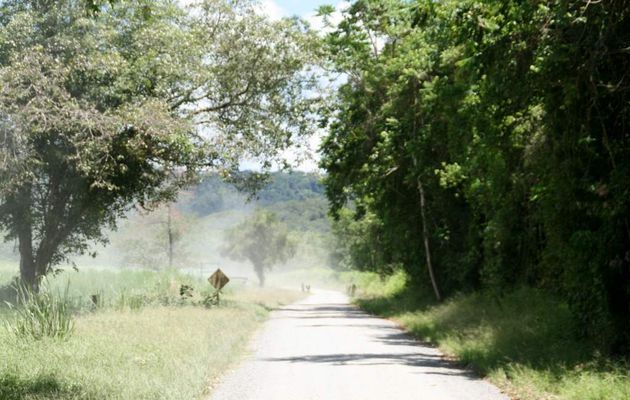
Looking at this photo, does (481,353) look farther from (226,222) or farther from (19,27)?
(226,222)

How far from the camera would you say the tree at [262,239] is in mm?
111562

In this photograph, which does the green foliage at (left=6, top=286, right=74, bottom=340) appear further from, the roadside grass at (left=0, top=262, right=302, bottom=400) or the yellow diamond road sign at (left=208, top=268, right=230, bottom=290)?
the yellow diamond road sign at (left=208, top=268, right=230, bottom=290)

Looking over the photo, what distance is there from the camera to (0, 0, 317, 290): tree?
23.1 meters

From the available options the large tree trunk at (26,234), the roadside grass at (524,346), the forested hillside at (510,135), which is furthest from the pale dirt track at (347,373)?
the large tree trunk at (26,234)

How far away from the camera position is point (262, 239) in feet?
368

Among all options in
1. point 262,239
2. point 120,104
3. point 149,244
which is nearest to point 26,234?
point 120,104

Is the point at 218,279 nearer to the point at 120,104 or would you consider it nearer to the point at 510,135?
the point at 120,104

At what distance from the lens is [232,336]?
64.4 ft

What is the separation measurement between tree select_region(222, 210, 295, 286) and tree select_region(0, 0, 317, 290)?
78.7 meters

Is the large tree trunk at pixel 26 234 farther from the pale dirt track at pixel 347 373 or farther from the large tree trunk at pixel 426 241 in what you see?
the large tree trunk at pixel 426 241

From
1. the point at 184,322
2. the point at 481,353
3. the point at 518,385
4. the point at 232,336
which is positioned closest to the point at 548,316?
the point at 481,353

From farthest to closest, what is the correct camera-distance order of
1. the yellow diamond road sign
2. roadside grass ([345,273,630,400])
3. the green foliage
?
the yellow diamond road sign → the green foliage → roadside grass ([345,273,630,400])

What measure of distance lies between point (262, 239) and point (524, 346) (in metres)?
97.7

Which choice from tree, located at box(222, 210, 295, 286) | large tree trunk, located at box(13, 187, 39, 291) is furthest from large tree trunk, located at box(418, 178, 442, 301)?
tree, located at box(222, 210, 295, 286)
